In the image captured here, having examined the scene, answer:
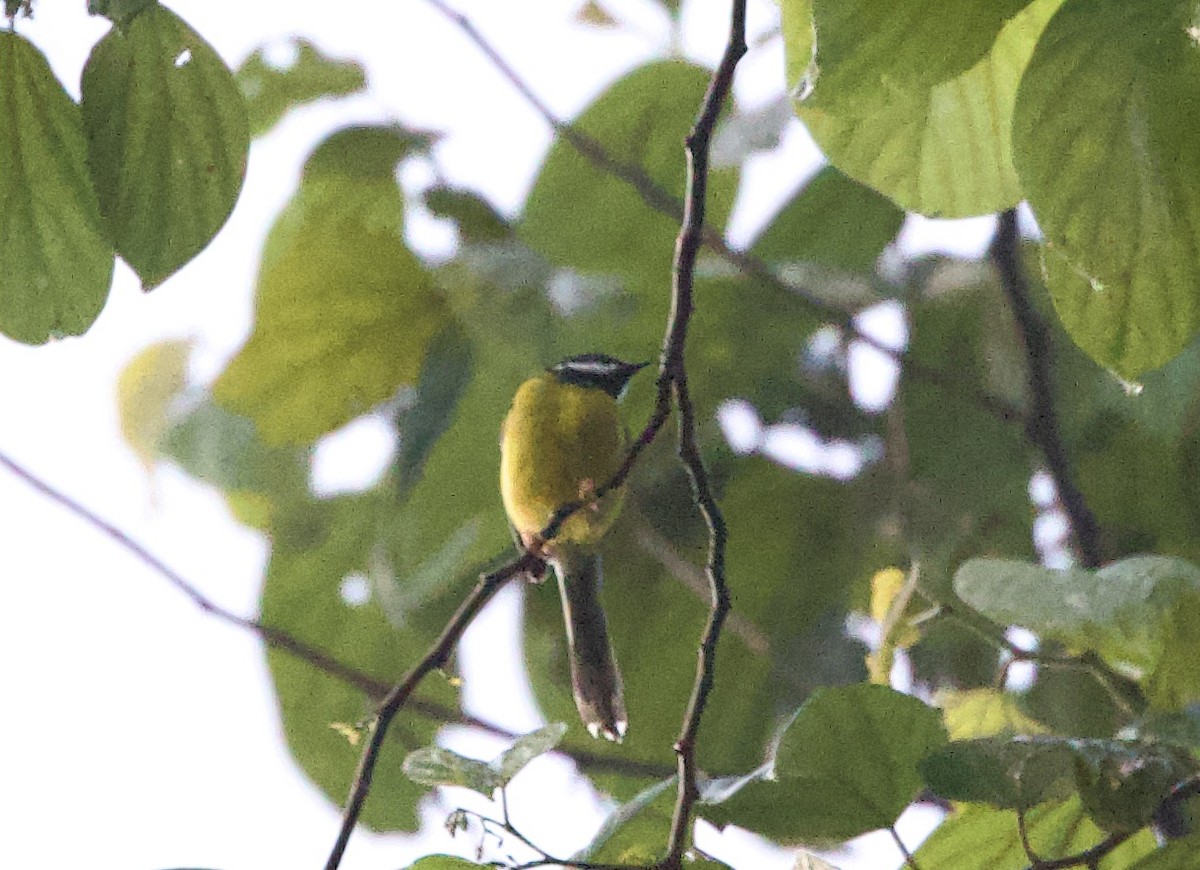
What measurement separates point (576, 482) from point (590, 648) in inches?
7.4

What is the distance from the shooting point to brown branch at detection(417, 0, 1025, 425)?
1312 millimetres

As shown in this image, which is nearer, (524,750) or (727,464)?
(524,750)

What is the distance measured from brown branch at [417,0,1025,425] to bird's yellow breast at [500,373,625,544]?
0.90 ft

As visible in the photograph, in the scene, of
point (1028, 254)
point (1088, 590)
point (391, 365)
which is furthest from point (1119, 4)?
point (1028, 254)

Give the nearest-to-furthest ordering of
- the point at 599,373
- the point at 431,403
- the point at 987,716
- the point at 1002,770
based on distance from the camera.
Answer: the point at 1002,770 → the point at 987,716 → the point at 431,403 → the point at 599,373

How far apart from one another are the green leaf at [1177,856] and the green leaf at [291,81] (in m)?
1.06

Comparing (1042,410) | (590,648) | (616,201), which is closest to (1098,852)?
(1042,410)

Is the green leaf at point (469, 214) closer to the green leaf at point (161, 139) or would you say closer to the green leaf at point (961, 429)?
the green leaf at point (961, 429)

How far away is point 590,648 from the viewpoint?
1506 millimetres

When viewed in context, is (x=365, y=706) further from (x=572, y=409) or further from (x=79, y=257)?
(x=79, y=257)

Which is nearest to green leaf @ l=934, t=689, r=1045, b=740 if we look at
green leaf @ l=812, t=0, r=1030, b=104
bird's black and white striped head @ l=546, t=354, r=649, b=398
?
green leaf @ l=812, t=0, r=1030, b=104

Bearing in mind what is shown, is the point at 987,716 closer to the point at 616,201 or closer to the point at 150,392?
the point at 616,201

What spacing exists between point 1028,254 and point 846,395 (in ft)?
0.93

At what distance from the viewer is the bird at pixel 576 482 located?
145 cm
